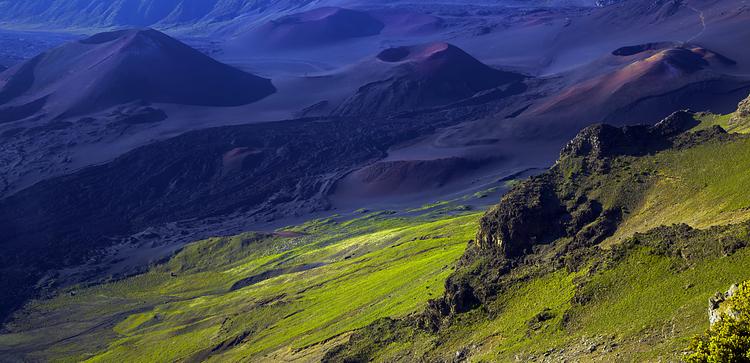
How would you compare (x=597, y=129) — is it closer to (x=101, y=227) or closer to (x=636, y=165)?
(x=636, y=165)

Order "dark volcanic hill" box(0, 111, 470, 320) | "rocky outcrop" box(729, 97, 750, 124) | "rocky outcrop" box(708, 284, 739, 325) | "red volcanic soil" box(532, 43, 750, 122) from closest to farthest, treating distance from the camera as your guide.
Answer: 1. "rocky outcrop" box(708, 284, 739, 325)
2. "rocky outcrop" box(729, 97, 750, 124)
3. "dark volcanic hill" box(0, 111, 470, 320)
4. "red volcanic soil" box(532, 43, 750, 122)

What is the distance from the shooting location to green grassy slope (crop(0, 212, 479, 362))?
70812mm

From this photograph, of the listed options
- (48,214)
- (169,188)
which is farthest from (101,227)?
(169,188)

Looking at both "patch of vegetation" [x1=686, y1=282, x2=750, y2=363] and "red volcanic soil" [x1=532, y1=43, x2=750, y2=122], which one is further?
"red volcanic soil" [x1=532, y1=43, x2=750, y2=122]

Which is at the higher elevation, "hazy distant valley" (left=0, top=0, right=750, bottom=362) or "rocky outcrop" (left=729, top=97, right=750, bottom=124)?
"rocky outcrop" (left=729, top=97, right=750, bottom=124)

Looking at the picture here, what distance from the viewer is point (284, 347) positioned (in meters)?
68.8

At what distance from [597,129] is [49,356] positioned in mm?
72911

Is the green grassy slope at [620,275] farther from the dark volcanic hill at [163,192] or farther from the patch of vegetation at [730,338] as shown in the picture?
the dark volcanic hill at [163,192]

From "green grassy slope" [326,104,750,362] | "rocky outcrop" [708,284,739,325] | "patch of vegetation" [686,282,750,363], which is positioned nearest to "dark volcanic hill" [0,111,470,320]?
"green grassy slope" [326,104,750,362]

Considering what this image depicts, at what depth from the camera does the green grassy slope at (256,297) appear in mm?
70812

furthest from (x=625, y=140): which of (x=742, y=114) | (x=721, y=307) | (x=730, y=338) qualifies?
(x=730, y=338)

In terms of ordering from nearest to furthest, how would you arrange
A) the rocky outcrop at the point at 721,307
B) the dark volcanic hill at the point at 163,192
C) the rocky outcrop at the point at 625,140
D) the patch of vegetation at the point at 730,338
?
the patch of vegetation at the point at 730,338
the rocky outcrop at the point at 721,307
the rocky outcrop at the point at 625,140
the dark volcanic hill at the point at 163,192

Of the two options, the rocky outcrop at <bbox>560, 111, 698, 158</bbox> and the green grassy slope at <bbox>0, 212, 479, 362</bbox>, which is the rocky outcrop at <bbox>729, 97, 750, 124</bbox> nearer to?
the rocky outcrop at <bbox>560, 111, 698, 158</bbox>

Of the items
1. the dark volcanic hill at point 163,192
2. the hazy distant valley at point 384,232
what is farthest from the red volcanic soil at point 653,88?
the dark volcanic hill at point 163,192
